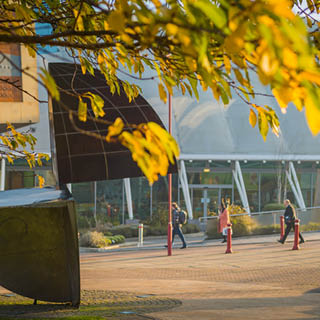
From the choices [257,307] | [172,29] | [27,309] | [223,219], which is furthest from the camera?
[223,219]

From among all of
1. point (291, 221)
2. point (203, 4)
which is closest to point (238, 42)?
point (203, 4)

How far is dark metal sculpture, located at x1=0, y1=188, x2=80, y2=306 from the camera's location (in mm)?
8750

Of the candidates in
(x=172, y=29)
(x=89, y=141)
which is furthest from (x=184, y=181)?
(x=172, y=29)

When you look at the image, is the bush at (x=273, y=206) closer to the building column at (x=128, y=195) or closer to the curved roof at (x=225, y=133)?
the curved roof at (x=225, y=133)

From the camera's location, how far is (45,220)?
879cm

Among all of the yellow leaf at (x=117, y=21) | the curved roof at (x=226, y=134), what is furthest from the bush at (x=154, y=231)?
the yellow leaf at (x=117, y=21)

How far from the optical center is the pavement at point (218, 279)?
31.7ft

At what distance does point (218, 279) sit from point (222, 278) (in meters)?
0.26

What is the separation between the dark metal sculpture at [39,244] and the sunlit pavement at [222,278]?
4.84 feet

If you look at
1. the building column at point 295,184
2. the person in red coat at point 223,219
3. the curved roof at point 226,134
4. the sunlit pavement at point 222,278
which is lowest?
the sunlit pavement at point 222,278

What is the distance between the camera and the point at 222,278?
600 inches

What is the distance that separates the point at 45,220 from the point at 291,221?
1662cm

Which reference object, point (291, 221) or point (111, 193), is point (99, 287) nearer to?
point (291, 221)

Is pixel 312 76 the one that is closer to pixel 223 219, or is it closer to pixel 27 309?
pixel 27 309
